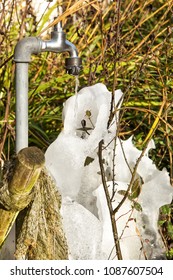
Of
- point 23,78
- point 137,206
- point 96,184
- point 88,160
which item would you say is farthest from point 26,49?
point 137,206

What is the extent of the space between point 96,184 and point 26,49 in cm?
66

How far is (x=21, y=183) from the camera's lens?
1990mm

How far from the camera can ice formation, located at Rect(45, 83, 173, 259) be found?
261cm

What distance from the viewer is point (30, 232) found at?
2.23 m

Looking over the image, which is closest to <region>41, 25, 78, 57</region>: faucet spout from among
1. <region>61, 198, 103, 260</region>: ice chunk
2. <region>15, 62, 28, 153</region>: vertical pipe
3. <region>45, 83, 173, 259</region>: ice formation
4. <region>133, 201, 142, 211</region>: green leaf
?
<region>15, 62, 28, 153</region>: vertical pipe

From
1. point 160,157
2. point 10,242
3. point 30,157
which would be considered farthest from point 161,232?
point 30,157

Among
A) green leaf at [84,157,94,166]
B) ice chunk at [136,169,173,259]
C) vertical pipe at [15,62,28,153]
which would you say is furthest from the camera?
ice chunk at [136,169,173,259]

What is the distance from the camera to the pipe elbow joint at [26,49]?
241cm

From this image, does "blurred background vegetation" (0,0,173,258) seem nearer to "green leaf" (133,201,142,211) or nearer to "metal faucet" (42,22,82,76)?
"green leaf" (133,201,142,211)

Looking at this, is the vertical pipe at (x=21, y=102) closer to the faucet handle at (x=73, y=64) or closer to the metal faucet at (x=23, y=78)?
the metal faucet at (x=23, y=78)

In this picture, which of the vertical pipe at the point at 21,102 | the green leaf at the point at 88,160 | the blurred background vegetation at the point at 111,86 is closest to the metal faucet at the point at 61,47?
the vertical pipe at the point at 21,102

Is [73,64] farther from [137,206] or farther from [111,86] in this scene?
[111,86]

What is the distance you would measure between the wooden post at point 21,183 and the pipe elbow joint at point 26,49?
1.53 ft

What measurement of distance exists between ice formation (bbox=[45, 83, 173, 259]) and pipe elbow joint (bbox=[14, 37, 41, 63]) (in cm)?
32
